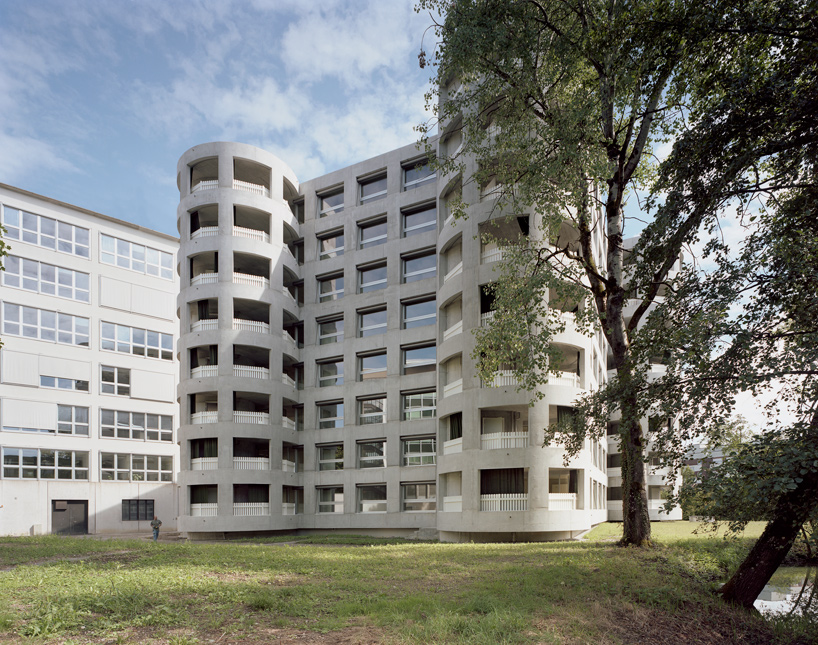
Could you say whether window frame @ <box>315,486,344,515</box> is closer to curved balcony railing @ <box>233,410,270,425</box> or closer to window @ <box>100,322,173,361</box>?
curved balcony railing @ <box>233,410,270,425</box>

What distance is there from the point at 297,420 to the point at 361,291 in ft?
31.3

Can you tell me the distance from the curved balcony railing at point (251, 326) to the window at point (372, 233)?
799cm

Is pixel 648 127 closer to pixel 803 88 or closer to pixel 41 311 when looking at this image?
pixel 803 88

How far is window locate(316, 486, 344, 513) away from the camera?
3868cm

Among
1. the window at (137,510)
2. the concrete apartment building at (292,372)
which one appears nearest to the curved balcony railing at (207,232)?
the concrete apartment building at (292,372)

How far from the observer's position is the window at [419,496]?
3541 centimetres

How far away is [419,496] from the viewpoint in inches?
1410

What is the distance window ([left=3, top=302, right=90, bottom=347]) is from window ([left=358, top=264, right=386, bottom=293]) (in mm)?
22687

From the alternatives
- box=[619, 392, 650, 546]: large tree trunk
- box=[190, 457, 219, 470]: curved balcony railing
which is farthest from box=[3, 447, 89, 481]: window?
box=[619, 392, 650, 546]: large tree trunk

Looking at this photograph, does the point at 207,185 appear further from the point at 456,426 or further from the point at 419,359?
the point at 456,426

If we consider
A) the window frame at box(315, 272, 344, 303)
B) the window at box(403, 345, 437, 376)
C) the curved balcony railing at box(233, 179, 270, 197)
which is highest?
the curved balcony railing at box(233, 179, 270, 197)

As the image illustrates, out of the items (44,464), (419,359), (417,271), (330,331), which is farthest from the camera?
(44,464)

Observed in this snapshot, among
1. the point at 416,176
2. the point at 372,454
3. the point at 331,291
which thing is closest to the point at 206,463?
the point at 372,454

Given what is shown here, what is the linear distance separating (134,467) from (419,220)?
2972 centimetres
